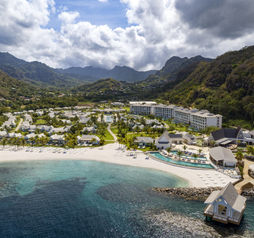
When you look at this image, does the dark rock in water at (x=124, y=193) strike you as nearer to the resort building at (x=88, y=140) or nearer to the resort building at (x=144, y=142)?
the resort building at (x=144, y=142)

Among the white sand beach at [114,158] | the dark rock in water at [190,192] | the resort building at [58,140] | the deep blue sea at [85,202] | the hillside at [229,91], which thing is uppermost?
the hillside at [229,91]

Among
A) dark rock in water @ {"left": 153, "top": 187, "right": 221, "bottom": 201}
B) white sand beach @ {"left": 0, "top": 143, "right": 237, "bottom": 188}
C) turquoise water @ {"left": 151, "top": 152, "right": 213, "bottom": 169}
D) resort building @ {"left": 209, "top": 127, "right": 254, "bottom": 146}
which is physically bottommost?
dark rock in water @ {"left": 153, "top": 187, "right": 221, "bottom": 201}

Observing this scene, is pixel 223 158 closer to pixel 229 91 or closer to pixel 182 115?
pixel 182 115

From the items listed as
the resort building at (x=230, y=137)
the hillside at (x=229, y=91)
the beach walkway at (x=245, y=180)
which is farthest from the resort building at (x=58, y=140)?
the hillside at (x=229, y=91)

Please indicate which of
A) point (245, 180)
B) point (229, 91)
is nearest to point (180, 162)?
point (245, 180)

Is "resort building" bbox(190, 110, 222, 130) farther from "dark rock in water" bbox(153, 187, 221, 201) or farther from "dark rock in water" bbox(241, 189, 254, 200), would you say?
"dark rock in water" bbox(153, 187, 221, 201)

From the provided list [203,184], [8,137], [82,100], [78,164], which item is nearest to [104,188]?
[78,164]

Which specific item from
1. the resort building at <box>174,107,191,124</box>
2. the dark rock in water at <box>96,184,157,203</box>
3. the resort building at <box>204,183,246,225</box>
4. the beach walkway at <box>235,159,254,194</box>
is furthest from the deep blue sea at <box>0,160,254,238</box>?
the resort building at <box>174,107,191,124</box>
